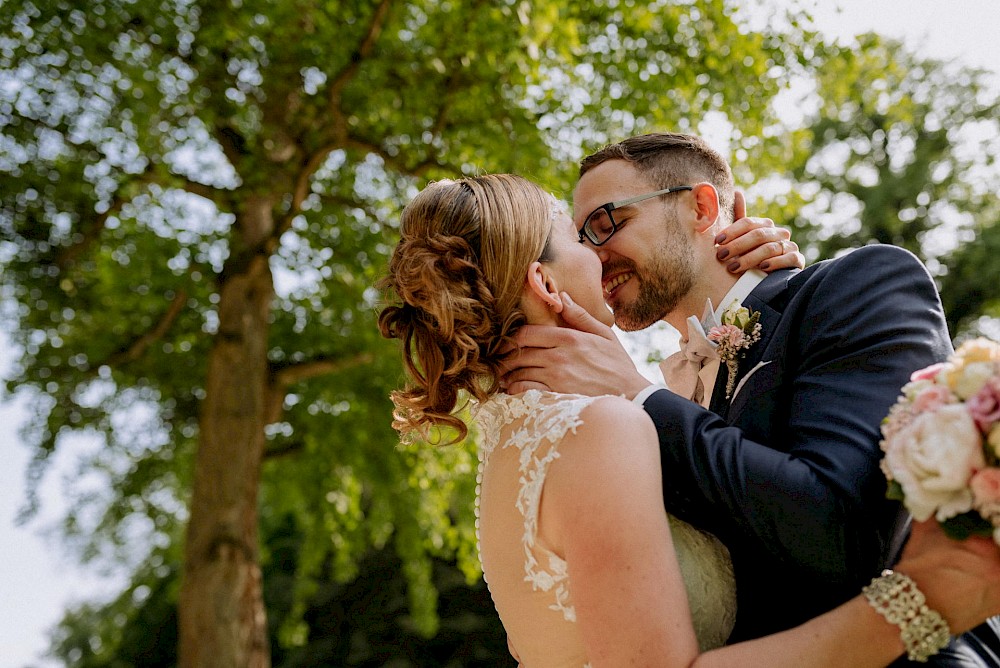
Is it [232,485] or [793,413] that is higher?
[232,485]

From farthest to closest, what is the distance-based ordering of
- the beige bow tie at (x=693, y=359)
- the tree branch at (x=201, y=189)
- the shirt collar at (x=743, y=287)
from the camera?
the tree branch at (x=201, y=189), the shirt collar at (x=743, y=287), the beige bow tie at (x=693, y=359)

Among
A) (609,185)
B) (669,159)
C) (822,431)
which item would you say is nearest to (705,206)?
(669,159)

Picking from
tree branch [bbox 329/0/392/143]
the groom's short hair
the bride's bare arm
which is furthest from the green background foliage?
the bride's bare arm

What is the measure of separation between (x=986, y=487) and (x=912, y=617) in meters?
0.32

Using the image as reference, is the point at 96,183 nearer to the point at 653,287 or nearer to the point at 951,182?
the point at 653,287

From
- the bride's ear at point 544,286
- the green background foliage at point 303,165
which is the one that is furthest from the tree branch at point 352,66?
the bride's ear at point 544,286

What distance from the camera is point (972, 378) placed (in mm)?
1651

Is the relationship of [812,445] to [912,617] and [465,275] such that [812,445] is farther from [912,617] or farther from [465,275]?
[465,275]

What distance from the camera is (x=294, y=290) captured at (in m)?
11.2

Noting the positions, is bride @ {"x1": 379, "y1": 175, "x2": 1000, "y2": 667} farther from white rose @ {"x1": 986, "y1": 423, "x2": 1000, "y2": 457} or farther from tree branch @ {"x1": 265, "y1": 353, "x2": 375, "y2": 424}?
tree branch @ {"x1": 265, "y1": 353, "x2": 375, "y2": 424}

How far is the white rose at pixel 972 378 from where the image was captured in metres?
1.64

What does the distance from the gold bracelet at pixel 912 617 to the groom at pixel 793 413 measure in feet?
0.50

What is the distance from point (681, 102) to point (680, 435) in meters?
7.29

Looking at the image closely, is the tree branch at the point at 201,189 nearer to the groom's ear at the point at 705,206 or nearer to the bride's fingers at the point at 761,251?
the groom's ear at the point at 705,206
